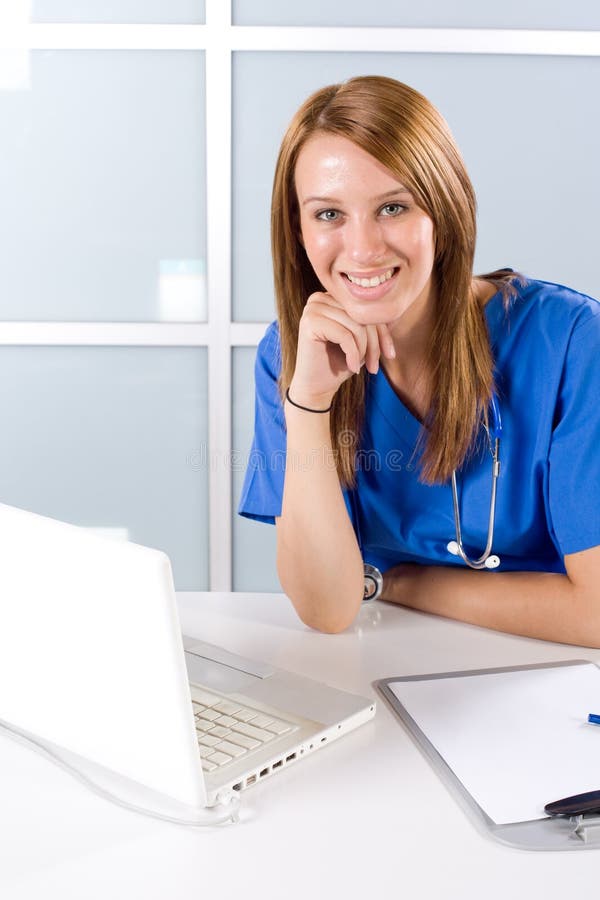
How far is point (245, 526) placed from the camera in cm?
293

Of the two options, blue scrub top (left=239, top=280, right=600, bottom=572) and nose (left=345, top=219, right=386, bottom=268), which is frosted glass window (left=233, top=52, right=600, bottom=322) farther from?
nose (left=345, top=219, right=386, bottom=268)

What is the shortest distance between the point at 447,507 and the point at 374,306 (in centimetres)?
29

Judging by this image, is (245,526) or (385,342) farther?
(245,526)

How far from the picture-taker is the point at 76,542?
0.72m

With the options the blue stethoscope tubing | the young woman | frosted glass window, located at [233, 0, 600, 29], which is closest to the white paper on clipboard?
the young woman

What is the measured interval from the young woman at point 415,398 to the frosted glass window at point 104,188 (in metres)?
1.44

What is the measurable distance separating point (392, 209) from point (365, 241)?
54mm

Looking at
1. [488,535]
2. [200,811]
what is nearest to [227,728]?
[200,811]

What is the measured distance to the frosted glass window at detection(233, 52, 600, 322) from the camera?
268 cm

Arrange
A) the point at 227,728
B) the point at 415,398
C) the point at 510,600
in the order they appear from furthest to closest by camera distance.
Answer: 1. the point at 415,398
2. the point at 510,600
3. the point at 227,728

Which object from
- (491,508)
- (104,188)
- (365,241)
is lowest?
(491,508)

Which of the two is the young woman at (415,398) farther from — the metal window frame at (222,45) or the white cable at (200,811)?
the metal window frame at (222,45)

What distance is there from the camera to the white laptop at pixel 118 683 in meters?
0.70

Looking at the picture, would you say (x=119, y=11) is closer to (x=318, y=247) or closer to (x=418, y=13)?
(x=418, y=13)
